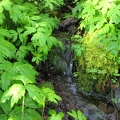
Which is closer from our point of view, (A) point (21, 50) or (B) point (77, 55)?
(A) point (21, 50)

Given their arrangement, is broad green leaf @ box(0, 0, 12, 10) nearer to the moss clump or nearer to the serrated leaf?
the serrated leaf

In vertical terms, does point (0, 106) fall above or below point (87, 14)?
below

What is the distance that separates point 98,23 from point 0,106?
2670 millimetres

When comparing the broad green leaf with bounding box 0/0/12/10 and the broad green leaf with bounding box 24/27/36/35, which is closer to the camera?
the broad green leaf with bounding box 0/0/12/10

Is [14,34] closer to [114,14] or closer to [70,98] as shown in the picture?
[70,98]

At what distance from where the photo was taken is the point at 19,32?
437 centimetres

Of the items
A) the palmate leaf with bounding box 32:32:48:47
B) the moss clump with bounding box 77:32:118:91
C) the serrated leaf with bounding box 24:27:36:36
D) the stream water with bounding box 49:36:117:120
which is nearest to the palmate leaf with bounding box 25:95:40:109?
the stream water with bounding box 49:36:117:120

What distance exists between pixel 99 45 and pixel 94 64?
1.35ft

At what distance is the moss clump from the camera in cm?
454

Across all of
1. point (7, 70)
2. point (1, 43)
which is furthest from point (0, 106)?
point (1, 43)

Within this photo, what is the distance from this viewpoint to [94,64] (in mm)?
4652

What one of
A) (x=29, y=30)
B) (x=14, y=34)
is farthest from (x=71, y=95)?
(x=14, y=34)

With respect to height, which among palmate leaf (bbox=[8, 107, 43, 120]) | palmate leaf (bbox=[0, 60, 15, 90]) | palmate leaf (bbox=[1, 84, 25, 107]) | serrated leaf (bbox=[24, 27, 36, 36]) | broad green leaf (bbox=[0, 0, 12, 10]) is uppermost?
broad green leaf (bbox=[0, 0, 12, 10])

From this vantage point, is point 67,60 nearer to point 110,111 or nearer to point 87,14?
point 87,14
